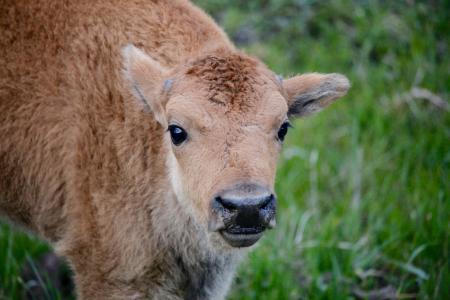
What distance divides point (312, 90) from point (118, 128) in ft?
4.90

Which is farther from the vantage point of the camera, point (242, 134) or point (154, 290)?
point (154, 290)

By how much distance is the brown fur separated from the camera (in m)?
4.64

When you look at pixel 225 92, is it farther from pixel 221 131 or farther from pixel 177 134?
pixel 177 134

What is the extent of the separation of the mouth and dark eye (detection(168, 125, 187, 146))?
0.72 metres

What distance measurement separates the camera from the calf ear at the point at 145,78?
471cm

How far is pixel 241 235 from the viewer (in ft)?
13.3

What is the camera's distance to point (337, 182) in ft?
24.1

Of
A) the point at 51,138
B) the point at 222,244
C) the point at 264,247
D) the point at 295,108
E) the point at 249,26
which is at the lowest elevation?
the point at 264,247

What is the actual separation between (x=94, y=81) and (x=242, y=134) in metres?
1.42

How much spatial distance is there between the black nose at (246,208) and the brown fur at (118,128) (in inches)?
17.5

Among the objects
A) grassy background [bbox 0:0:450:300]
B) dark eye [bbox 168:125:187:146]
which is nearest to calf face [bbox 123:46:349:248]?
dark eye [bbox 168:125:187:146]

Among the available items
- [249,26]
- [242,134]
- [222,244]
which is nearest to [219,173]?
[242,134]

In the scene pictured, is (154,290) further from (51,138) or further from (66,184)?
(51,138)

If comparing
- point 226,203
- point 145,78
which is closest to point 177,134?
point 145,78
